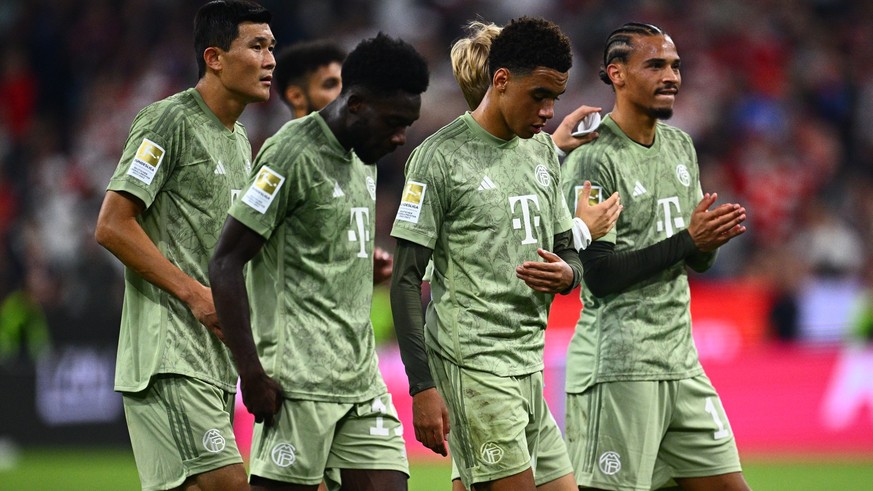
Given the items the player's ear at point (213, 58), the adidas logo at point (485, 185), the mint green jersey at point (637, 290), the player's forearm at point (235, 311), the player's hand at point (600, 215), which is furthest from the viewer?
the mint green jersey at point (637, 290)

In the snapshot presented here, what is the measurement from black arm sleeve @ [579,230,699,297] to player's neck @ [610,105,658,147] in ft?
1.78

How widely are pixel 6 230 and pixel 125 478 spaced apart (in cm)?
626

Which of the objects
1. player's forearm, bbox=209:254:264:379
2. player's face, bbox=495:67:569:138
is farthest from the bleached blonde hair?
player's forearm, bbox=209:254:264:379

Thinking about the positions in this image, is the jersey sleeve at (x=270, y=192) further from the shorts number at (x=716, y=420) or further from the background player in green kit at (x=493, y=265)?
the shorts number at (x=716, y=420)

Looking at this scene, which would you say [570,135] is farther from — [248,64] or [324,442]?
[324,442]

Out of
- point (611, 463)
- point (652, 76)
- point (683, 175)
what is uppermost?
point (652, 76)

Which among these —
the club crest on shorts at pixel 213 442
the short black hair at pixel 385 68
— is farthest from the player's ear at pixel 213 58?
the club crest on shorts at pixel 213 442

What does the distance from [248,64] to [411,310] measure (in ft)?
4.40

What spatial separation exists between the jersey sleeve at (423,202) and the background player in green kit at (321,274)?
0.17 m

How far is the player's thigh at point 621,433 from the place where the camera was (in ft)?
19.7

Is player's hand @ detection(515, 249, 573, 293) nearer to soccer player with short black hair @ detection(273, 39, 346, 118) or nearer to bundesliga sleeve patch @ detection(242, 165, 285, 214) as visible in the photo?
bundesliga sleeve patch @ detection(242, 165, 285, 214)

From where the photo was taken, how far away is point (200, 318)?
17.1 ft

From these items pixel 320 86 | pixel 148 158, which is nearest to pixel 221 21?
pixel 148 158

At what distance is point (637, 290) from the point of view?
6.12 metres
